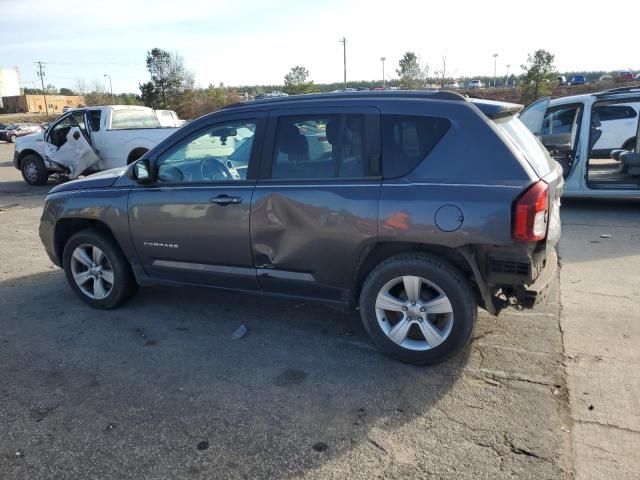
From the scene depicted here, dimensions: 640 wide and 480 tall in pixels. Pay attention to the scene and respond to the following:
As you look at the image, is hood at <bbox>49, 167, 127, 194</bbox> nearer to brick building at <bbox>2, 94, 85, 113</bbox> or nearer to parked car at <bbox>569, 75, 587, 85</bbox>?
parked car at <bbox>569, 75, 587, 85</bbox>

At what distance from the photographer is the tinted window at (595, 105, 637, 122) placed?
1377cm

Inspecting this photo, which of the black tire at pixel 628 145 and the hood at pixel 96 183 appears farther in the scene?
the black tire at pixel 628 145

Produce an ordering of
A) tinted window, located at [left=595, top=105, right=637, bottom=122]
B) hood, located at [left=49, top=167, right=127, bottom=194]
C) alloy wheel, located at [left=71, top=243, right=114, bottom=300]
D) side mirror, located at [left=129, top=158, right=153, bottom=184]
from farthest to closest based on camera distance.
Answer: tinted window, located at [left=595, top=105, right=637, bottom=122], alloy wheel, located at [left=71, top=243, right=114, bottom=300], hood, located at [left=49, top=167, right=127, bottom=194], side mirror, located at [left=129, top=158, right=153, bottom=184]

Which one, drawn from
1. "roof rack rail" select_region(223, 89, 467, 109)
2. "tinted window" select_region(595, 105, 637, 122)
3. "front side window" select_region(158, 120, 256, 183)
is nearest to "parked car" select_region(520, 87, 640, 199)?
"tinted window" select_region(595, 105, 637, 122)

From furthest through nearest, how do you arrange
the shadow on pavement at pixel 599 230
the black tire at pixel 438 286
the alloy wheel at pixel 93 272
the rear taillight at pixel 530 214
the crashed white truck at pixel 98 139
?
the crashed white truck at pixel 98 139 → the shadow on pavement at pixel 599 230 → the alloy wheel at pixel 93 272 → the black tire at pixel 438 286 → the rear taillight at pixel 530 214

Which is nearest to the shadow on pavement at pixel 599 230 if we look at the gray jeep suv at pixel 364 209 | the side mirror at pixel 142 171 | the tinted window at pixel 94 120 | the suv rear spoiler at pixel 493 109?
the gray jeep suv at pixel 364 209

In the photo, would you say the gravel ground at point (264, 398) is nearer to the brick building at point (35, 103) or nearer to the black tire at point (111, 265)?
the black tire at point (111, 265)

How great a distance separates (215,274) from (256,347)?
72cm

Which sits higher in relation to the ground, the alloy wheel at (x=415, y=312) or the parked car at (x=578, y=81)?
the parked car at (x=578, y=81)

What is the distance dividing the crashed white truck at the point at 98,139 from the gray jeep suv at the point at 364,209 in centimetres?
874

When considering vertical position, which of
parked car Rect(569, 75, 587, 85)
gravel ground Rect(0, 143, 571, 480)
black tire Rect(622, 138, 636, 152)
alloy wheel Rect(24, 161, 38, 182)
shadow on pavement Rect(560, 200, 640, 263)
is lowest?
shadow on pavement Rect(560, 200, 640, 263)

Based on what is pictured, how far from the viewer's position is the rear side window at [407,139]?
3.57 m

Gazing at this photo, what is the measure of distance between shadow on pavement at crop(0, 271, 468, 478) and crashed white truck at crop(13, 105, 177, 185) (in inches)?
335

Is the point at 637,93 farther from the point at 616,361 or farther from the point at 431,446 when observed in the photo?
the point at 431,446
